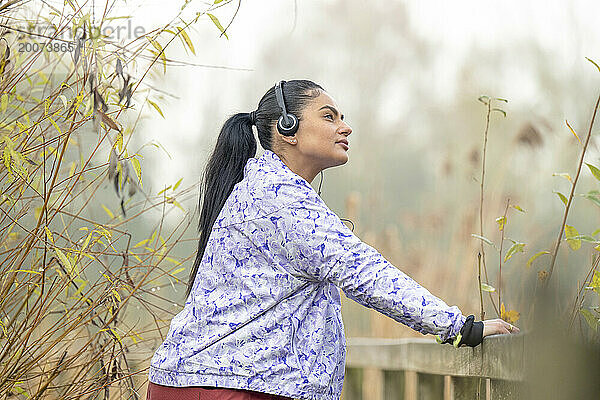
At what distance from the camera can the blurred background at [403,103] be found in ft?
7.36

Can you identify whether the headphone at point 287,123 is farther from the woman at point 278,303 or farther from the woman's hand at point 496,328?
the woman's hand at point 496,328

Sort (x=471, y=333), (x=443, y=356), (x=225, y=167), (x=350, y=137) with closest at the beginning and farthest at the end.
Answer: (x=471, y=333)
(x=225, y=167)
(x=443, y=356)
(x=350, y=137)

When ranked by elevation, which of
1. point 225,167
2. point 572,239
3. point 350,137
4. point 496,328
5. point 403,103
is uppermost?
point 403,103

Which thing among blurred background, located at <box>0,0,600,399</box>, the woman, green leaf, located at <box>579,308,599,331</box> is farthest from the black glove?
blurred background, located at <box>0,0,600,399</box>

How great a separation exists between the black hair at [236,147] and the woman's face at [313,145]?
0.02m

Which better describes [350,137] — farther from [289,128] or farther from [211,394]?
[211,394]

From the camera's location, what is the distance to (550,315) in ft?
2.79

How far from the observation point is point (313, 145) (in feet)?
4.65

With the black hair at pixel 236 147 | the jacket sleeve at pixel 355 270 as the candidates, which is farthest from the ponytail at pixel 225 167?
the jacket sleeve at pixel 355 270

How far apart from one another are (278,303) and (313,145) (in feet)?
1.00

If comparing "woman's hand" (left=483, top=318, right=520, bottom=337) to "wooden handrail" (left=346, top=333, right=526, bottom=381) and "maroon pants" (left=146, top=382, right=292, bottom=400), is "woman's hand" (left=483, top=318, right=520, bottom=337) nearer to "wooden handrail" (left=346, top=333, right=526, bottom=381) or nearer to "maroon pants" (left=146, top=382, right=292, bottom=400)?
"wooden handrail" (left=346, top=333, right=526, bottom=381)

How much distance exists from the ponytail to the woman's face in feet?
0.28

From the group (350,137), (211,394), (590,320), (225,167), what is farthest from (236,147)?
(350,137)

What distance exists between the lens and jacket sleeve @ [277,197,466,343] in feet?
3.81
